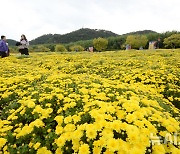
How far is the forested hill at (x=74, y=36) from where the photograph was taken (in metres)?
136

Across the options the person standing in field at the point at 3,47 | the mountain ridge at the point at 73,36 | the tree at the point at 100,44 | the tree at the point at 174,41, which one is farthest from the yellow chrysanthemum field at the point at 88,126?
the mountain ridge at the point at 73,36

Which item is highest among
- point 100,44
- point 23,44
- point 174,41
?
point 23,44

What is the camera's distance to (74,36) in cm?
14075

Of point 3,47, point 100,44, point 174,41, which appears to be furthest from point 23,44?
point 100,44

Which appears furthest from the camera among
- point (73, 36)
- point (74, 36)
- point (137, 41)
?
point (74, 36)

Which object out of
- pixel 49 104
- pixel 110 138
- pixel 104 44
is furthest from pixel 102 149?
pixel 104 44

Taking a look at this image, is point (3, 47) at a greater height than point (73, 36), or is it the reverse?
point (73, 36)

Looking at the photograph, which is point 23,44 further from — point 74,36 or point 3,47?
point 74,36

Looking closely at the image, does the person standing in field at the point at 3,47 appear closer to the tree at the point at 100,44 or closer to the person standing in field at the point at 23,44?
the person standing in field at the point at 23,44

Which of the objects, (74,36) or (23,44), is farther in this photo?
(74,36)

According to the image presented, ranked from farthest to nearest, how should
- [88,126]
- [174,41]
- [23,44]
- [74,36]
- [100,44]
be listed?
[74,36]
[100,44]
[174,41]
[23,44]
[88,126]

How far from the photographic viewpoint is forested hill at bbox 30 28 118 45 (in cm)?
13600

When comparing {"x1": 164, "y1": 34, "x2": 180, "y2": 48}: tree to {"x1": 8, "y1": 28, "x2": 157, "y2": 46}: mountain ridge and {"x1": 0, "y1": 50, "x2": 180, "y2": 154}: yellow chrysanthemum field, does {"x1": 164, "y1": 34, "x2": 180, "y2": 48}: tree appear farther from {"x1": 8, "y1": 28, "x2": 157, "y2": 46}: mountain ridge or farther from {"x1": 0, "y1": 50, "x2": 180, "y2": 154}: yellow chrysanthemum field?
{"x1": 8, "y1": 28, "x2": 157, "y2": 46}: mountain ridge

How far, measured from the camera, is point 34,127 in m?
4.14
